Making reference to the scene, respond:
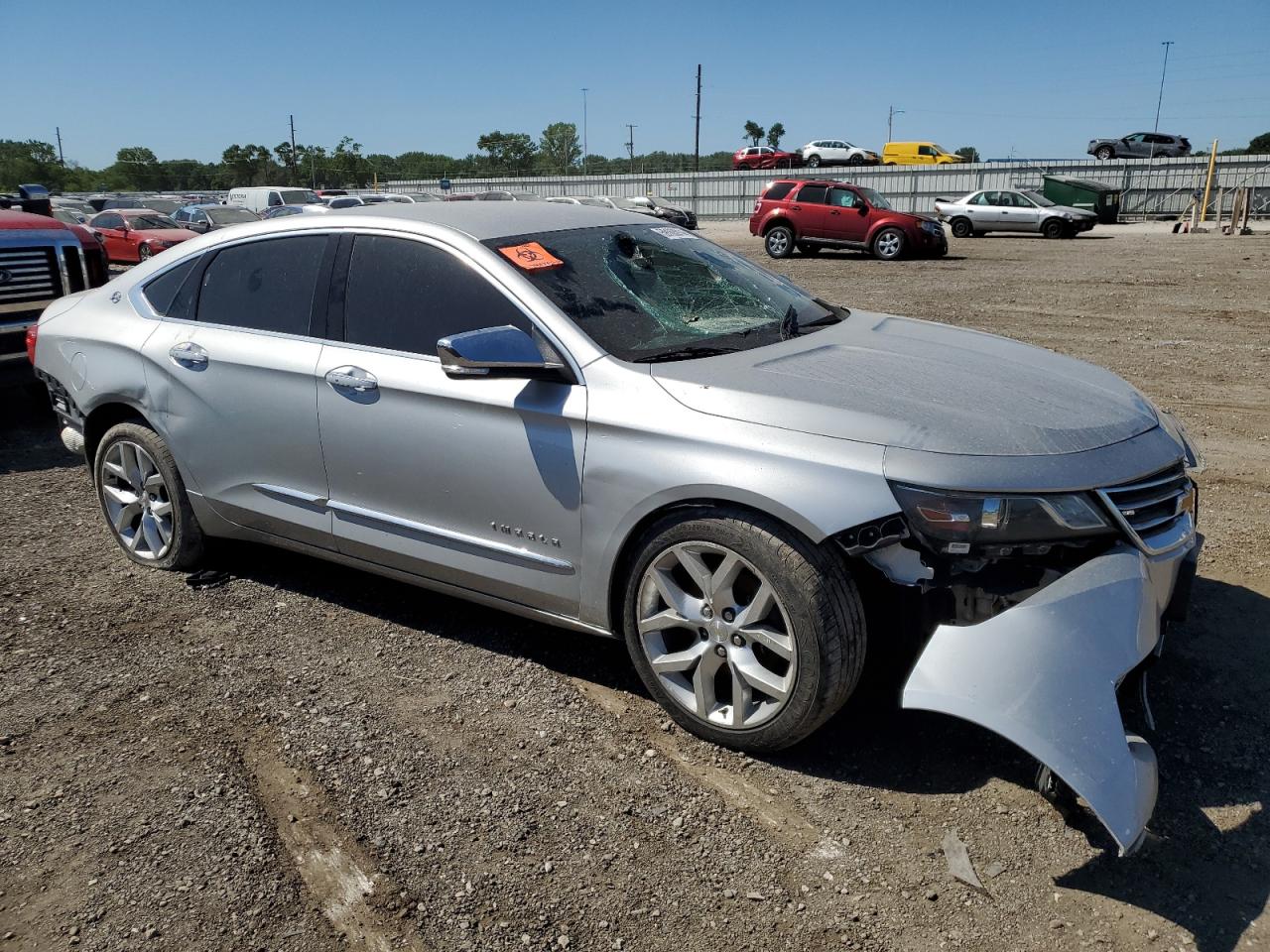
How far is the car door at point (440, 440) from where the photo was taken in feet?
11.0

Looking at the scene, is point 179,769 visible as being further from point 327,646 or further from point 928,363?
point 928,363

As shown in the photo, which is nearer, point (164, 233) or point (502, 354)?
point (502, 354)

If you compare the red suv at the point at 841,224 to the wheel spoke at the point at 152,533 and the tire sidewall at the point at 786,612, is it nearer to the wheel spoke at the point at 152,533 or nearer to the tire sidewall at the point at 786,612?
the wheel spoke at the point at 152,533

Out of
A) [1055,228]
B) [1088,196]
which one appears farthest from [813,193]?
[1088,196]

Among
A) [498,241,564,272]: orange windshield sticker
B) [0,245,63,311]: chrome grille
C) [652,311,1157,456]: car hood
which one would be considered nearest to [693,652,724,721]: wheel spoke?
[652,311,1157,456]: car hood

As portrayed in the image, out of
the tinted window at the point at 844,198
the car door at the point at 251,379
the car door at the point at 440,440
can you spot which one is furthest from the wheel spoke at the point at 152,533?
the tinted window at the point at 844,198

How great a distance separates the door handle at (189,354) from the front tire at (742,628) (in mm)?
2230

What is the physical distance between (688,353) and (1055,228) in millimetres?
28465

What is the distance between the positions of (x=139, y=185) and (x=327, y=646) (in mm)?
80246

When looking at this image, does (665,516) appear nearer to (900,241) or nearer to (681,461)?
(681,461)

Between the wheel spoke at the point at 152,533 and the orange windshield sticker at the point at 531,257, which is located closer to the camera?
the orange windshield sticker at the point at 531,257

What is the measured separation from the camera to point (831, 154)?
5234cm

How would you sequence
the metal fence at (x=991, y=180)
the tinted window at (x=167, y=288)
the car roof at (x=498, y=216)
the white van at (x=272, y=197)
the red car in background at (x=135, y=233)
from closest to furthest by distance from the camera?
1. the car roof at (x=498, y=216)
2. the tinted window at (x=167, y=288)
3. the red car in background at (x=135, y=233)
4. the white van at (x=272, y=197)
5. the metal fence at (x=991, y=180)

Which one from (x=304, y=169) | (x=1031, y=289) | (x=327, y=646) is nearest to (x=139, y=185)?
(x=304, y=169)
